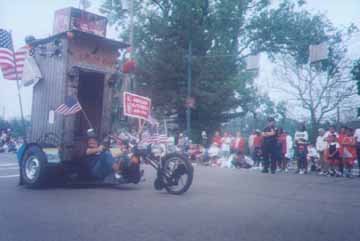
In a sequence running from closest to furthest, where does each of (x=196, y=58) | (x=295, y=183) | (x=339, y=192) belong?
(x=339, y=192), (x=295, y=183), (x=196, y=58)

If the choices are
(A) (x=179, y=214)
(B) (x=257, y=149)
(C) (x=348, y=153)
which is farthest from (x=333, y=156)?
(A) (x=179, y=214)

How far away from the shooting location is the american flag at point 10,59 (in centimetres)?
992

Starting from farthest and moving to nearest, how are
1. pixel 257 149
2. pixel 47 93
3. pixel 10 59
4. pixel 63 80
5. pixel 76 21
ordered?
pixel 257 149, pixel 10 59, pixel 76 21, pixel 47 93, pixel 63 80

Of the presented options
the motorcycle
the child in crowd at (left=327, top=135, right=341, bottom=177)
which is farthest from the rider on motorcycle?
the child in crowd at (left=327, top=135, right=341, bottom=177)

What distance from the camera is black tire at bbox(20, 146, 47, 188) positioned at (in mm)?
8594

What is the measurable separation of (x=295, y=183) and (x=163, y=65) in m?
18.6

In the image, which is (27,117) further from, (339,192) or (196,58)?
(196,58)

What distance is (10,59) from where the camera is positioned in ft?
33.1

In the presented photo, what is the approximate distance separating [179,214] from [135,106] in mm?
3651

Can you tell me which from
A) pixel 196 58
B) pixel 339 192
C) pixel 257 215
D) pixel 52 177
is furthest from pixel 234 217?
pixel 196 58

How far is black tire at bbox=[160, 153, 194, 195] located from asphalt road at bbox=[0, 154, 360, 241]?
23cm

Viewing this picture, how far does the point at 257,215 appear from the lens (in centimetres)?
604

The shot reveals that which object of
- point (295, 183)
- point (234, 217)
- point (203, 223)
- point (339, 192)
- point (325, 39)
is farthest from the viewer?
point (325, 39)

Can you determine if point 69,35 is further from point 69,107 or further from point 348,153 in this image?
point 348,153
